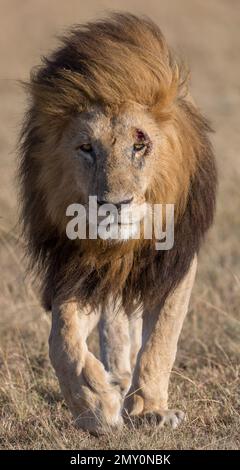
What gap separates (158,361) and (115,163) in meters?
0.83

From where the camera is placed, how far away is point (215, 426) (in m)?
4.42

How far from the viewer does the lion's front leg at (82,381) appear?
13.9 ft

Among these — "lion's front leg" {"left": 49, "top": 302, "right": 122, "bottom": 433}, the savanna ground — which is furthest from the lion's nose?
the savanna ground

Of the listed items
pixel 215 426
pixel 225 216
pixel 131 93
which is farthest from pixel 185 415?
pixel 225 216

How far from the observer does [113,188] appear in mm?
4074

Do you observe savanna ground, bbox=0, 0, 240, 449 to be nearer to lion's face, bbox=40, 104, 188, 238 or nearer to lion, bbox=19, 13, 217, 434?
lion, bbox=19, 13, 217, 434

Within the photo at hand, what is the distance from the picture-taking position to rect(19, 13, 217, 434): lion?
4250 mm

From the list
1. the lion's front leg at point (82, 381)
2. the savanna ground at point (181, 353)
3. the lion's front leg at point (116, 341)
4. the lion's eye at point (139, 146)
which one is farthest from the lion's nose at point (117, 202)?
the lion's front leg at point (116, 341)

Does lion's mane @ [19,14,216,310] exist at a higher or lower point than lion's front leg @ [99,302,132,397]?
higher

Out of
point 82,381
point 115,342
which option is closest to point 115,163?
point 82,381

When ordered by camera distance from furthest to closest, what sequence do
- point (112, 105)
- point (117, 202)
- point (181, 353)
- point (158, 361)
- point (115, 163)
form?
point (181, 353) < point (158, 361) < point (112, 105) < point (115, 163) < point (117, 202)

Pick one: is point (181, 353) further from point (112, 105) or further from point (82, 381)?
point (112, 105)

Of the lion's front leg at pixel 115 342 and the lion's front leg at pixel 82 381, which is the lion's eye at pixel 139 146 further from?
the lion's front leg at pixel 115 342
